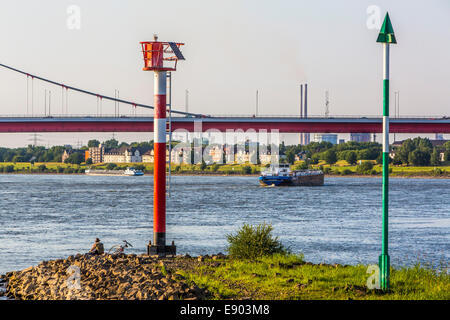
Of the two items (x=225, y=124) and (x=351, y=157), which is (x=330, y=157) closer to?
(x=351, y=157)

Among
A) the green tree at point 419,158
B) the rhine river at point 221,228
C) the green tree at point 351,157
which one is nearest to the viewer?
the rhine river at point 221,228

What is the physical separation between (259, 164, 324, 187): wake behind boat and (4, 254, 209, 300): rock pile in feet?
256

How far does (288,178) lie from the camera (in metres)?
95.7

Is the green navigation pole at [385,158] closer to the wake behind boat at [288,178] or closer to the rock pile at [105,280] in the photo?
the rock pile at [105,280]

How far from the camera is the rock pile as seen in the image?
11.8 meters

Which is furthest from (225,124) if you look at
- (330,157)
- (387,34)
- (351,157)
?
(330,157)

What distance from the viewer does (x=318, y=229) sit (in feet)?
110

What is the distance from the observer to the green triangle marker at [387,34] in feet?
38.7

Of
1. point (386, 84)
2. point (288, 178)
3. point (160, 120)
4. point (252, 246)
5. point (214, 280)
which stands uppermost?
point (386, 84)

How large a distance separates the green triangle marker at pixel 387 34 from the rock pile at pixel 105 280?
5159 millimetres

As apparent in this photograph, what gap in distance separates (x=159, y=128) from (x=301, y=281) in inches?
213

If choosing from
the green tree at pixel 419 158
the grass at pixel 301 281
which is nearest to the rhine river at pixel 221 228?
the grass at pixel 301 281

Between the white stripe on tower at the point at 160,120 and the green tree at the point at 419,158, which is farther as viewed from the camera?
the green tree at the point at 419,158

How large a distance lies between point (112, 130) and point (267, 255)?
62818 mm
